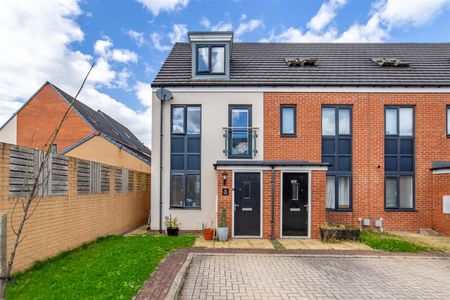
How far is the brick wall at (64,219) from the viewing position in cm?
617

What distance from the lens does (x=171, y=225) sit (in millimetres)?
12266

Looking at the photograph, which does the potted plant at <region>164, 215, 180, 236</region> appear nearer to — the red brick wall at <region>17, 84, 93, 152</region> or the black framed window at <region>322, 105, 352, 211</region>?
the black framed window at <region>322, 105, 352, 211</region>

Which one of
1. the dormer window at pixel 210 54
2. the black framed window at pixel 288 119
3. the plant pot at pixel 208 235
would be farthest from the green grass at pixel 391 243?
the dormer window at pixel 210 54

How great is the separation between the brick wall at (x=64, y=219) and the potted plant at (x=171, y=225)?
168 centimetres

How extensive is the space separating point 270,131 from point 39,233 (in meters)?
8.65

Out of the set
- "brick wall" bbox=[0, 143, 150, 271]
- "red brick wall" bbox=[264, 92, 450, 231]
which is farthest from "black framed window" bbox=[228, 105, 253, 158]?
"brick wall" bbox=[0, 143, 150, 271]

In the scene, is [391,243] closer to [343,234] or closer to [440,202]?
[343,234]

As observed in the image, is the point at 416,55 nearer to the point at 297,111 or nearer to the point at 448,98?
the point at 448,98

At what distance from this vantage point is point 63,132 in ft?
81.3

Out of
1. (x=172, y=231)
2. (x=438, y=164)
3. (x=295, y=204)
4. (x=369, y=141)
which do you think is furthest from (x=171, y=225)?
(x=438, y=164)

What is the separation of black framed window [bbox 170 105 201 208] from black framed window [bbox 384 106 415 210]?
735cm

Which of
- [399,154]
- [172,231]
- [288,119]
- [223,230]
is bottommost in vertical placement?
[172,231]

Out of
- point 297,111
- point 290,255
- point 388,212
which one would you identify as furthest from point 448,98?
point 290,255

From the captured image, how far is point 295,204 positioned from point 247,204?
64.2 inches
